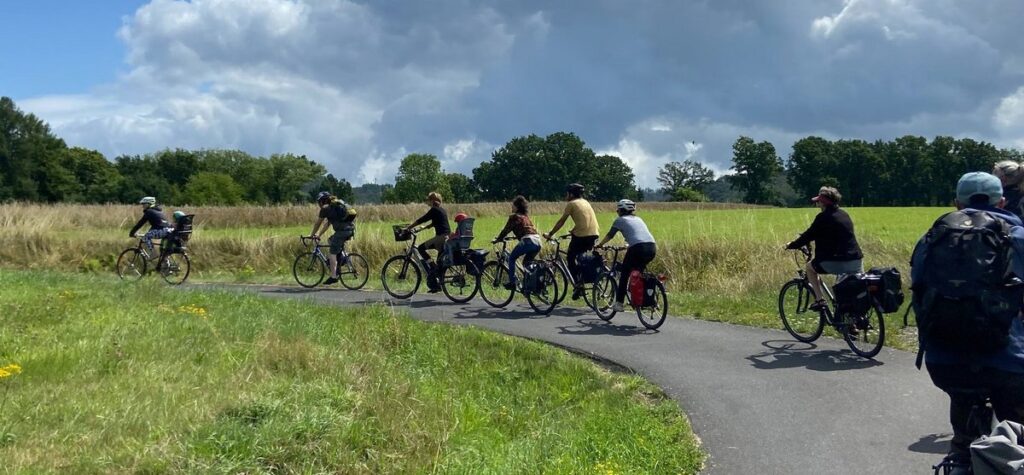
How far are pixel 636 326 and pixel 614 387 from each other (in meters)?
3.53

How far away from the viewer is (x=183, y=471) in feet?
14.8

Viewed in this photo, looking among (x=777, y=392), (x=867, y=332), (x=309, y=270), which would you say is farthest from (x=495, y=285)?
(x=777, y=392)

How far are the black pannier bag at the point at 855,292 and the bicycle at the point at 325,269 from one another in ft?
34.3

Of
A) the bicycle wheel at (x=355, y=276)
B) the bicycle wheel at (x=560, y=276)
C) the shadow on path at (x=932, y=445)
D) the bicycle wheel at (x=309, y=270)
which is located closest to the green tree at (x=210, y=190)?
the bicycle wheel at (x=309, y=270)

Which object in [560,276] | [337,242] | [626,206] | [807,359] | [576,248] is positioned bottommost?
[807,359]

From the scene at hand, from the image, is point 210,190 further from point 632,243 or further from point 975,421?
point 975,421

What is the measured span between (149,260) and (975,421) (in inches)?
721

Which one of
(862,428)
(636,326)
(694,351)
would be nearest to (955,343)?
(862,428)

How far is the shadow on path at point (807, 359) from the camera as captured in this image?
336 inches

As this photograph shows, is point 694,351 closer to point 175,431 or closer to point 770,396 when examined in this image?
point 770,396

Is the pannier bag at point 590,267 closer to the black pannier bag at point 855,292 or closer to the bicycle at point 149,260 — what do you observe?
the black pannier bag at point 855,292

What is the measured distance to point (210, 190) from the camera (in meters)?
109

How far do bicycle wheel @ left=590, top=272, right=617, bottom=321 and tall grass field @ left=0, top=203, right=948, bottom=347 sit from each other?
1.66m

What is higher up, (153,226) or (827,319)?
(153,226)
